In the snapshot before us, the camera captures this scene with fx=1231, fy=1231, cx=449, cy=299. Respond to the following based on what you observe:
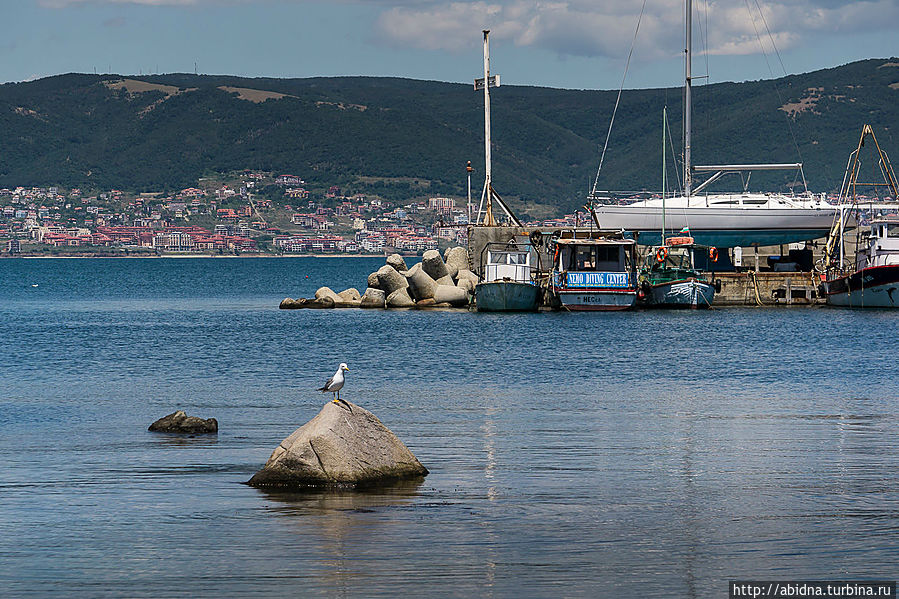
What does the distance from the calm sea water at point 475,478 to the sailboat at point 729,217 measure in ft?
119

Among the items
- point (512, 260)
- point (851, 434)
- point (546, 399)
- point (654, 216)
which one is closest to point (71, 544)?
point (851, 434)

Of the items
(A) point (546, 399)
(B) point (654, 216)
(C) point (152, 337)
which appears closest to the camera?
(A) point (546, 399)

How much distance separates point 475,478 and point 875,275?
49462 millimetres

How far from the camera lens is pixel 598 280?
60.8 metres

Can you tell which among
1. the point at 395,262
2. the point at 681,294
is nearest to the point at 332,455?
the point at 681,294

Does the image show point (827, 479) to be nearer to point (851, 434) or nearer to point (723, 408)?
point (851, 434)

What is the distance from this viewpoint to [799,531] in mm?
14125

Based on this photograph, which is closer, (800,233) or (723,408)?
(723,408)

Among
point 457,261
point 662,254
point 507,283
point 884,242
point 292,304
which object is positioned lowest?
point 292,304

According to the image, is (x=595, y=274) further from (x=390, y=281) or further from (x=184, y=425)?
(x=184, y=425)

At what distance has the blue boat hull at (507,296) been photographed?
6072 cm

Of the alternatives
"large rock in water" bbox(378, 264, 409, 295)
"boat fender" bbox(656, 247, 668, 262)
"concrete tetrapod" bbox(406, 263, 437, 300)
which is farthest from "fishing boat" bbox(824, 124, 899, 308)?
"large rock in water" bbox(378, 264, 409, 295)

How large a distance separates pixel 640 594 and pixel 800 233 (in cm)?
6955

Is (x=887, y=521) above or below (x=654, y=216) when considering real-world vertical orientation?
below
